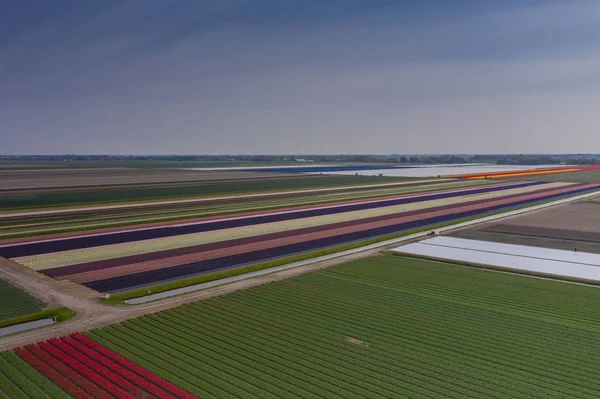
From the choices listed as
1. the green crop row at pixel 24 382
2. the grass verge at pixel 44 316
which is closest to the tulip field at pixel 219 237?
the grass verge at pixel 44 316

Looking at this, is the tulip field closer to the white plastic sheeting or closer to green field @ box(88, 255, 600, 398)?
the white plastic sheeting

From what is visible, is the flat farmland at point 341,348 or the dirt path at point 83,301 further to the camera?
the dirt path at point 83,301

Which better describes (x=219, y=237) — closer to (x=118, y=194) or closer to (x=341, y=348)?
(x=341, y=348)

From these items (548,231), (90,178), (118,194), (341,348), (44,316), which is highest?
(90,178)

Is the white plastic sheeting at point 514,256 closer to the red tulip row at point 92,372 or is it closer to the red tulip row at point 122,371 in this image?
the red tulip row at point 92,372

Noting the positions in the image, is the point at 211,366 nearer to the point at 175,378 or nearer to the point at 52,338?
the point at 175,378

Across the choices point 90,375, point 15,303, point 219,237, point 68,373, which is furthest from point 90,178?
point 90,375

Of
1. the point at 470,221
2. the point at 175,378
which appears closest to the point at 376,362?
the point at 175,378
